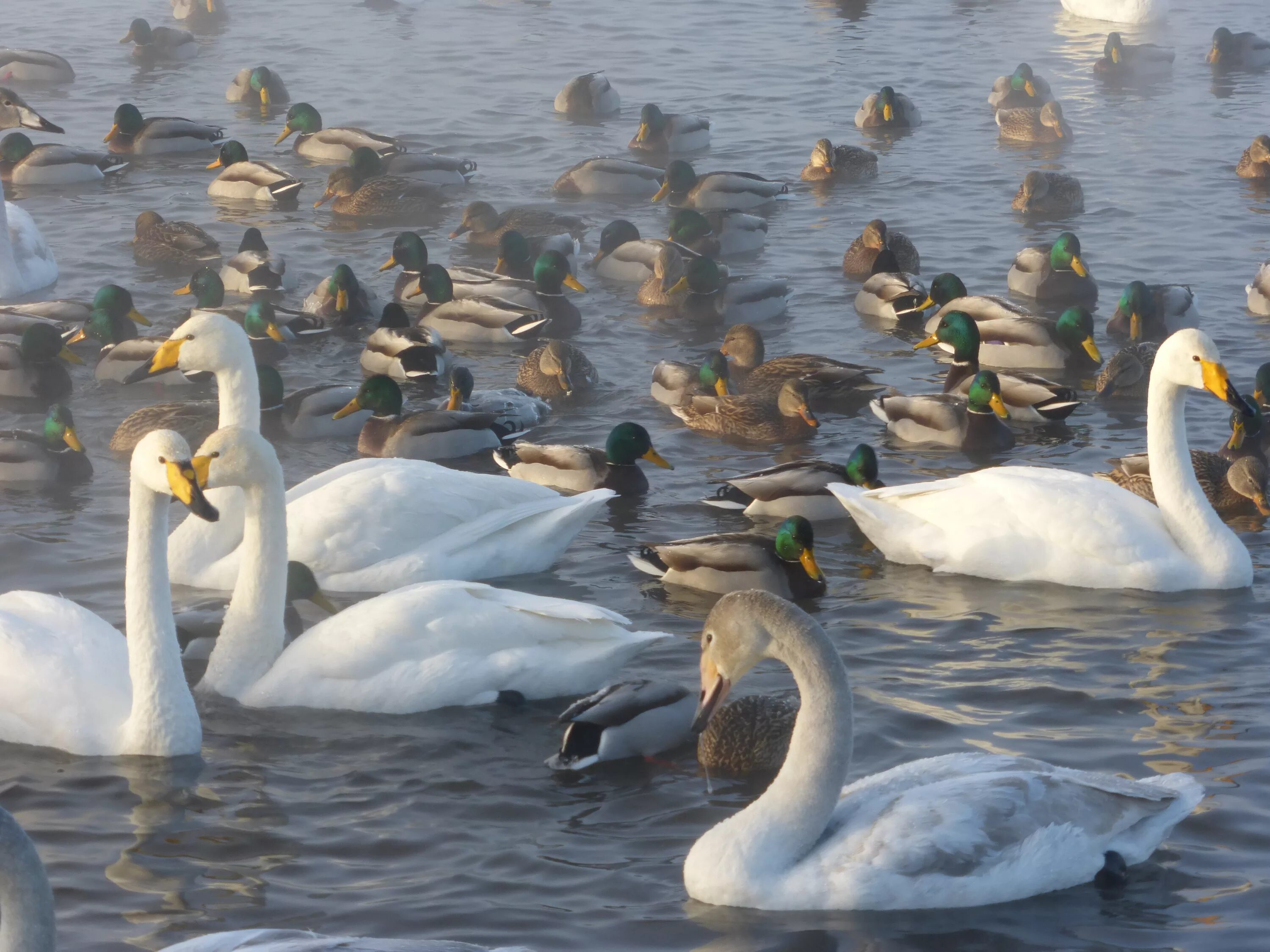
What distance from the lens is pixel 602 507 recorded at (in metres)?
12.2

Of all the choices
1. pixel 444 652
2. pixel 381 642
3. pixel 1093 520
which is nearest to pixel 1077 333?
pixel 1093 520

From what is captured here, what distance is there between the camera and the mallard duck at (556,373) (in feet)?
46.2

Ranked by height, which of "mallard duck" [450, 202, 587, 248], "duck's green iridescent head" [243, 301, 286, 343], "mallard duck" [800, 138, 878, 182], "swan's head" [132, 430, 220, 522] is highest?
"mallard duck" [800, 138, 878, 182]

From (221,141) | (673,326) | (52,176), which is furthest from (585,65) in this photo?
(673,326)

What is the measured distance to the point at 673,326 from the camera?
16484 millimetres

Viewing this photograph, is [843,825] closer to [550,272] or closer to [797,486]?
[797,486]

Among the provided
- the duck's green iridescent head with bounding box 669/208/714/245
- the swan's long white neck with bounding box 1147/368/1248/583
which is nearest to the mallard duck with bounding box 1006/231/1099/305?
the duck's green iridescent head with bounding box 669/208/714/245

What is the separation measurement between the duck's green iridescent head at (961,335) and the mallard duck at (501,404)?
126 inches

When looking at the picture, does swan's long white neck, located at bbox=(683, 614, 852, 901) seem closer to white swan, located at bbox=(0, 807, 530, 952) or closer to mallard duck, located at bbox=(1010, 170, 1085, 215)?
white swan, located at bbox=(0, 807, 530, 952)

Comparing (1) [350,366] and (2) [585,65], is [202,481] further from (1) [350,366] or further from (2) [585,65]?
(2) [585,65]

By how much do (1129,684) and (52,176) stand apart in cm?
1543

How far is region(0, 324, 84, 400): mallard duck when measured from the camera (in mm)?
14023

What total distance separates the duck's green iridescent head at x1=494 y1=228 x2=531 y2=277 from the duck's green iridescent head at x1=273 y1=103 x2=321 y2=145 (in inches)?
236

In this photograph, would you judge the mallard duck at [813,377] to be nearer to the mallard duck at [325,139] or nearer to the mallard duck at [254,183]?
the mallard duck at [254,183]
